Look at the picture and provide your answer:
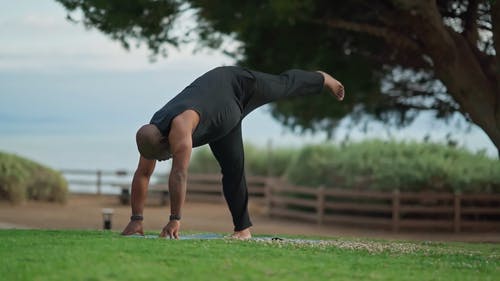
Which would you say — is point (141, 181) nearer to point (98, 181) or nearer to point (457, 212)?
point (457, 212)

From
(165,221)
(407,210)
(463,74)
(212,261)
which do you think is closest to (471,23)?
(463,74)

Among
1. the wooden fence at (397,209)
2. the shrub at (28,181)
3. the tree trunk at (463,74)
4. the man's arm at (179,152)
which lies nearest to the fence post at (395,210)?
the wooden fence at (397,209)

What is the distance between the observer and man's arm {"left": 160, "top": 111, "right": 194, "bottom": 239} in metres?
7.51

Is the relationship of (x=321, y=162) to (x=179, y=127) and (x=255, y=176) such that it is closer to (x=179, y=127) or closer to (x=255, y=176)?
(x=255, y=176)

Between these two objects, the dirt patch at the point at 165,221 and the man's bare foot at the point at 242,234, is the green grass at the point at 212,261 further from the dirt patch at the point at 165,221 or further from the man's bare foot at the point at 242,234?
the dirt patch at the point at 165,221

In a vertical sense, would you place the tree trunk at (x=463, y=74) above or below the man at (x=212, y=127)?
above

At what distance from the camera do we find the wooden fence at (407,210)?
1864 cm

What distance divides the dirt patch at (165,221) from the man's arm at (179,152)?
8057 millimetres

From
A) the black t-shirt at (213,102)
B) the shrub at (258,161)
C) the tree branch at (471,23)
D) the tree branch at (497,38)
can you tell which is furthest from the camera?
the shrub at (258,161)

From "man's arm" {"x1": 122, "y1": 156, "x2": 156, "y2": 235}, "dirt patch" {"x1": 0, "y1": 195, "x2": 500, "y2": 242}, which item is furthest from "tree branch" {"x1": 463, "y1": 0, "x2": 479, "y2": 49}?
"man's arm" {"x1": 122, "y1": 156, "x2": 156, "y2": 235}

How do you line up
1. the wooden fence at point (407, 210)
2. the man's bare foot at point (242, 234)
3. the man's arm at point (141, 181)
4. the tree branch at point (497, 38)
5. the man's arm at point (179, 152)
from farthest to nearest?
the wooden fence at point (407, 210), the tree branch at point (497, 38), the man's bare foot at point (242, 234), the man's arm at point (141, 181), the man's arm at point (179, 152)

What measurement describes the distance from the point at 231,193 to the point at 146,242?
4.91 feet

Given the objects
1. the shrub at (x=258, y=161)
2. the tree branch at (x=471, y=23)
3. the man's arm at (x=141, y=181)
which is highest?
the tree branch at (x=471, y=23)

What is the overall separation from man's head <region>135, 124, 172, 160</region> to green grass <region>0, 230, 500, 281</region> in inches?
28.3
